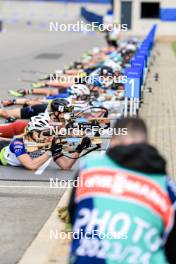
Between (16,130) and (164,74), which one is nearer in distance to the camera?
(16,130)

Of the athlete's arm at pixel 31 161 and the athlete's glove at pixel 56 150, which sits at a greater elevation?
the athlete's glove at pixel 56 150

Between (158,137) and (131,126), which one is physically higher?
(131,126)

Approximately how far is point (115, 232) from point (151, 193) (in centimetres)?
30

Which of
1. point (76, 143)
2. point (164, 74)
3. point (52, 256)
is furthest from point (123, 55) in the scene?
point (52, 256)

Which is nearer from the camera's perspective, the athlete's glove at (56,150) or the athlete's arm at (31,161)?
the athlete's arm at (31,161)

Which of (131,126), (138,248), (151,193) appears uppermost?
(131,126)

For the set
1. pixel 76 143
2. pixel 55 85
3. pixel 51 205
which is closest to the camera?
pixel 51 205

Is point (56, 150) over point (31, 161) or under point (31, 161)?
over

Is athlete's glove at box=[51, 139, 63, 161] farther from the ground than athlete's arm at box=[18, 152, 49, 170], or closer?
farther from the ground

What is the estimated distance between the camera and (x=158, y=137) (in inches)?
521

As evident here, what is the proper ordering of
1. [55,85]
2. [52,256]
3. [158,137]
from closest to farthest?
[52,256], [158,137], [55,85]

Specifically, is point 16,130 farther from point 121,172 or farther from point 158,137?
point 121,172

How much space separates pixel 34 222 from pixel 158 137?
5.78m

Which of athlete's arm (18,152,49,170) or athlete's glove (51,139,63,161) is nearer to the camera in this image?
athlete's arm (18,152,49,170)
